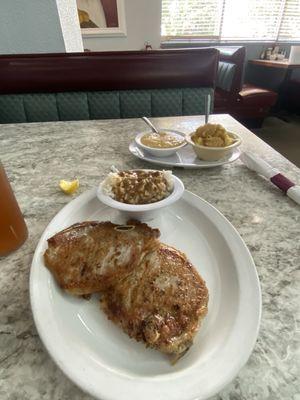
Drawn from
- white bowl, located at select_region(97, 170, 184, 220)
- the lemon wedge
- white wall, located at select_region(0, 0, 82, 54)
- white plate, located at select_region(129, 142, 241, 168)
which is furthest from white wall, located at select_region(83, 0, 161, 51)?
white bowl, located at select_region(97, 170, 184, 220)

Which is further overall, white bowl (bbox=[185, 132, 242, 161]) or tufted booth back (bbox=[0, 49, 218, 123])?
tufted booth back (bbox=[0, 49, 218, 123])

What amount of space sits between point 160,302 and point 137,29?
14.5 ft

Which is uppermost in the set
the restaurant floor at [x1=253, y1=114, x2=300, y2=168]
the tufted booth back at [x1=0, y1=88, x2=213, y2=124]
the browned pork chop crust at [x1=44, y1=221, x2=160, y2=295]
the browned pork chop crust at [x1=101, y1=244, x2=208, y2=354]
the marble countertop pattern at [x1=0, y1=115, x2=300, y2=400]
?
the browned pork chop crust at [x1=44, y1=221, x2=160, y2=295]

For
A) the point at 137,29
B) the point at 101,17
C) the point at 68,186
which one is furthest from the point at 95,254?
the point at 137,29

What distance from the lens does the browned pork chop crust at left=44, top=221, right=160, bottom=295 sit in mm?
435

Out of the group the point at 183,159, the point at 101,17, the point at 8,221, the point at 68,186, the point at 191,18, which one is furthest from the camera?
the point at 191,18

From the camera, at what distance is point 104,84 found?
1.66 metres

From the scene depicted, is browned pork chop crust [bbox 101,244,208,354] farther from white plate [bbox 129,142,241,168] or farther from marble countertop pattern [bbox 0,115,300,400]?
white plate [bbox 129,142,241,168]

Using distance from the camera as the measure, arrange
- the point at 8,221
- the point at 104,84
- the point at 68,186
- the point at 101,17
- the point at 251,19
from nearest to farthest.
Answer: the point at 8,221
the point at 68,186
the point at 104,84
the point at 101,17
the point at 251,19

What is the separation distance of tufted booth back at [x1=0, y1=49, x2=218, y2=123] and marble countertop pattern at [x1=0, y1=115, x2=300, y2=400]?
50cm

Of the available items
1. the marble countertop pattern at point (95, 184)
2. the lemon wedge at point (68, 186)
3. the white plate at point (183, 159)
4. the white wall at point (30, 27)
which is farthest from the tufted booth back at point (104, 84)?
the lemon wedge at point (68, 186)

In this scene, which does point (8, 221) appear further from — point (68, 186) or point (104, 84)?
point (104, 84)

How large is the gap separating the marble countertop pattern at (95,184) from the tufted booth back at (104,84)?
1.64 ft

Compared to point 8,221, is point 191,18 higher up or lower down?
higher up
